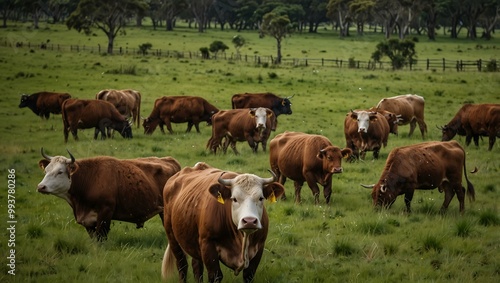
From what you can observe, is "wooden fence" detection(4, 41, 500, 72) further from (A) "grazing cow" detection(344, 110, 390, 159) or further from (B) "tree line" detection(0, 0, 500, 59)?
(A) "grazing cow" detection(344, 110, 390, 159)

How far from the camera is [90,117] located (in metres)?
23.0

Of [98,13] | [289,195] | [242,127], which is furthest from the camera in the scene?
[98,13]

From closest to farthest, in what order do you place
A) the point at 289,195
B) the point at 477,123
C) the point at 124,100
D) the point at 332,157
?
the point at 332,157 < the point at 289,195 < the point at 477,123 < the point at 124,100

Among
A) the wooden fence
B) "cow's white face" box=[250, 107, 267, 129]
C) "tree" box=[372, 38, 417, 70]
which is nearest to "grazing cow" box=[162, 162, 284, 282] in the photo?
"cow's white face" box=[250, 107, 267, 129]

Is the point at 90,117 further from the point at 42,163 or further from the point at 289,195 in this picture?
the point at 42,163

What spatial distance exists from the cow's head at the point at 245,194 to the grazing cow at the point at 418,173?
5.71 m

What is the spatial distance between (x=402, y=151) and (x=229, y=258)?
21.3ft

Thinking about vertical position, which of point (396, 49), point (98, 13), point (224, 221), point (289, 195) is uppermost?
point (98, 13)

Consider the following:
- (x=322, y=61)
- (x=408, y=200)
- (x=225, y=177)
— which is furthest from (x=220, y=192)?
(x=322, y=61)

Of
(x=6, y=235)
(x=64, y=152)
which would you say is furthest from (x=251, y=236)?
(x=64, y=152)

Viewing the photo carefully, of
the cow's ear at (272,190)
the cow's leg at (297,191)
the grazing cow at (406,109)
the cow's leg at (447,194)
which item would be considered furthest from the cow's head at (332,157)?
the grazing cow at (406,109)

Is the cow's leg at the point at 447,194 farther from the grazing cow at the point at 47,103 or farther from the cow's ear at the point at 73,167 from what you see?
the grazing cow at the point at 47,103

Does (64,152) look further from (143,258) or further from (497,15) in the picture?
(497,15)

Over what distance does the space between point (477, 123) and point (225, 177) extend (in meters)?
16.5
